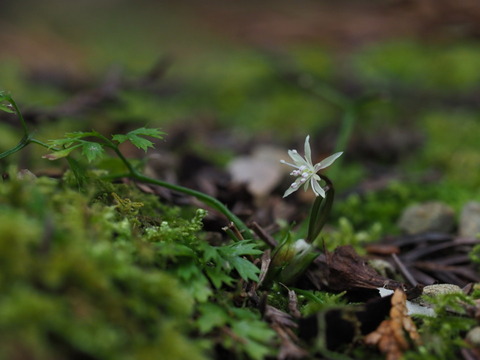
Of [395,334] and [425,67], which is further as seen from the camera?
[425,67]

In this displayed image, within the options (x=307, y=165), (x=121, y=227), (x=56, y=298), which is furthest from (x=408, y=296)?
(x=56, y=298)

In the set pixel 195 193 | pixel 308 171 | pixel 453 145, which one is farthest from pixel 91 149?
pixel 453 145

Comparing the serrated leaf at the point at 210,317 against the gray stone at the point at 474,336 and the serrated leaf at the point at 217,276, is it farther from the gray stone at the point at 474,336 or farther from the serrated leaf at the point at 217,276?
the gray stone at the point at 474,336

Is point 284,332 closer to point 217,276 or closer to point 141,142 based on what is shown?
point 217,276

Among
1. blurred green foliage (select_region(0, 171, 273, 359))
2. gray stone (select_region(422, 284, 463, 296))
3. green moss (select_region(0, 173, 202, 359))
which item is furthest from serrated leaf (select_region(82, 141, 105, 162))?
gray stone (select_region(422, 284, 463, 296))

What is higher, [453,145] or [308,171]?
[308,171]

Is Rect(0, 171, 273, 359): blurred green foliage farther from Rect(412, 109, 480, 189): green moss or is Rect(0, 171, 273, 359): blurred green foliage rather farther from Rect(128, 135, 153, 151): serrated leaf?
Rect(412, 109, 480, 189): green moss

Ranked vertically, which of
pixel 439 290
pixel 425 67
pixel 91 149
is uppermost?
pixel 91 149
